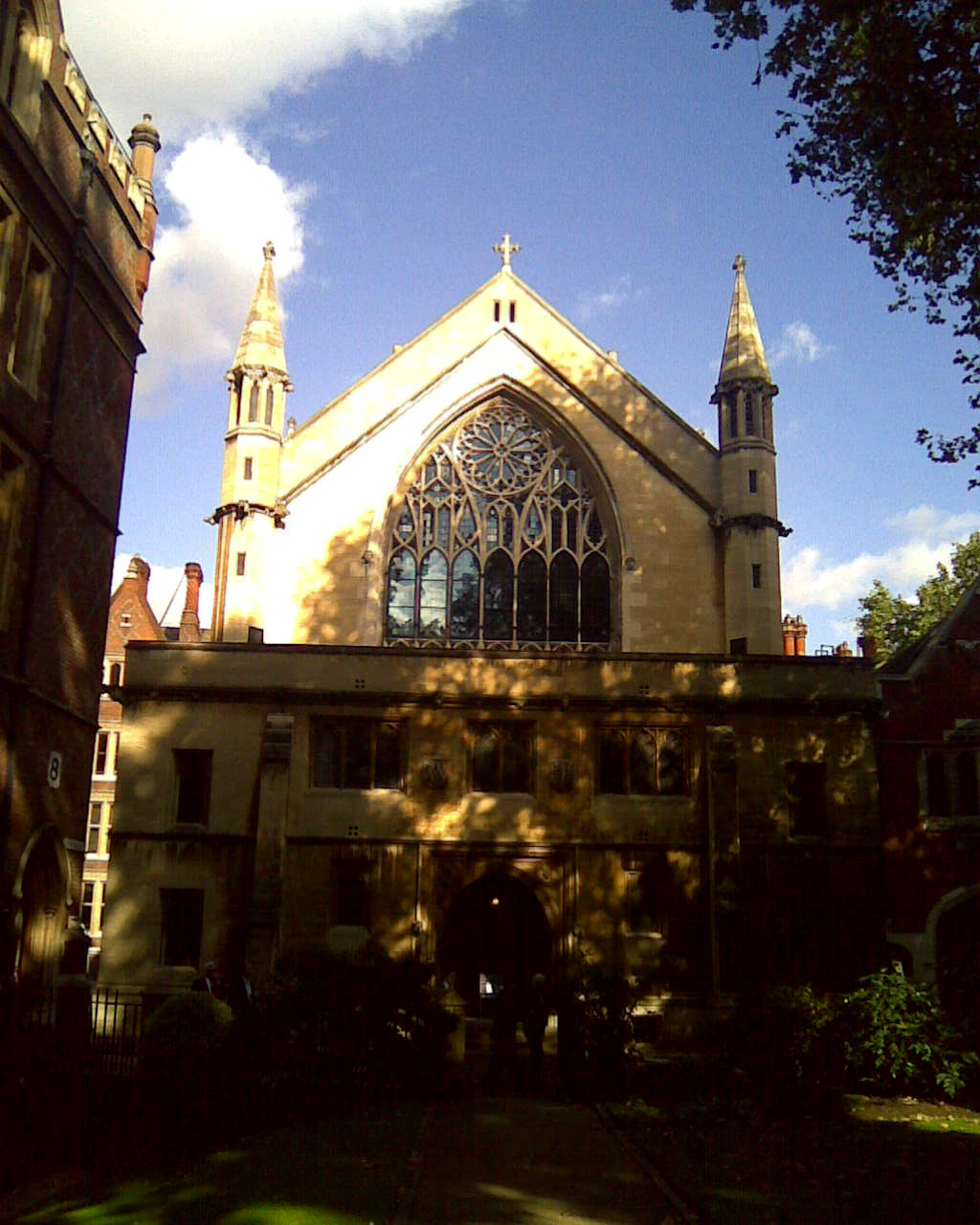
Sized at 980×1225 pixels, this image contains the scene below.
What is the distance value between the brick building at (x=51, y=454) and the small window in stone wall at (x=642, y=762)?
959cm

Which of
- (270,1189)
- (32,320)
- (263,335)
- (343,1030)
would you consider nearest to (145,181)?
(32,320)

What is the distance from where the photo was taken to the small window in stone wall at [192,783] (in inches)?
908

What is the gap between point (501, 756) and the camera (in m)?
23.3

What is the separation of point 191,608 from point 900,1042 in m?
37.6

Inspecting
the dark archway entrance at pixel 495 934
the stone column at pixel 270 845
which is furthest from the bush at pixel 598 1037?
the dark archway entrance at pixel 495 934

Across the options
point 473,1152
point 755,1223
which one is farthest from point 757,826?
point 755,1223

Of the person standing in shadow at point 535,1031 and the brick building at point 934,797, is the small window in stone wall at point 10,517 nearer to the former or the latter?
the person standing in shadow at point 535,1031

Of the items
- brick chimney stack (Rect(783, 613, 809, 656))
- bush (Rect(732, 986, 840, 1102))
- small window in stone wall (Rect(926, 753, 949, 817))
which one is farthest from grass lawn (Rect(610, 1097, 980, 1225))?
brick chimney stack (Rect(783, 613, 809, 656))

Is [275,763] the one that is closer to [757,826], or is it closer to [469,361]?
[757,826]

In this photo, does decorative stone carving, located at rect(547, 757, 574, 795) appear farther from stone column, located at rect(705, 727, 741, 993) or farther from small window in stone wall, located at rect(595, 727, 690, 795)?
stone column, located at rect(705, 727, 741, 993)

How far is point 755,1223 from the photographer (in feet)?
25.9

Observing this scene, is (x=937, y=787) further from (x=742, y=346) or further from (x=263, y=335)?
(x=263, y=335)

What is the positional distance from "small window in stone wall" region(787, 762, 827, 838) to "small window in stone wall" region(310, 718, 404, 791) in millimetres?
7402

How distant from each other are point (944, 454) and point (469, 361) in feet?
55.3
